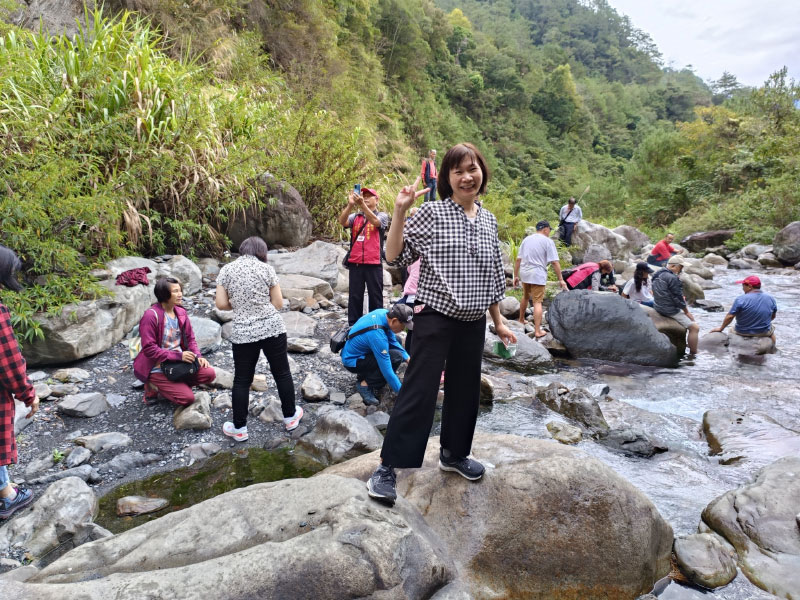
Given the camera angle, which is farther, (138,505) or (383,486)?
(138,505)

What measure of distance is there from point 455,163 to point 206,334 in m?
4.18

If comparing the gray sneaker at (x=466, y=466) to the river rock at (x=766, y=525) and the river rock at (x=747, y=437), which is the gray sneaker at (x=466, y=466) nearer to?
the river rock at (x=766, y=525)

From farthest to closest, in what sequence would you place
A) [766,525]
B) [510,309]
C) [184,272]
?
[510,309], [184,272], [766,525]

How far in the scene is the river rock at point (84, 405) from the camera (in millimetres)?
4227

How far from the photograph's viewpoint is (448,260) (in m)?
2.45

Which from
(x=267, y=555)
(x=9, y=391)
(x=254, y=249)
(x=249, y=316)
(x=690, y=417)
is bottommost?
(x=690, y=417)

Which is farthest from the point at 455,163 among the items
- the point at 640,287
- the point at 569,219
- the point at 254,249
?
the point at 569,219

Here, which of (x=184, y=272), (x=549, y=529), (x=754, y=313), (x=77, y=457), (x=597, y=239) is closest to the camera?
(x=549, y=529)

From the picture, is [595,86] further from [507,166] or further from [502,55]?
[507,166]

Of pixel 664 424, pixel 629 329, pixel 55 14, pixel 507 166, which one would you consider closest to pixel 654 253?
pixel 629 329

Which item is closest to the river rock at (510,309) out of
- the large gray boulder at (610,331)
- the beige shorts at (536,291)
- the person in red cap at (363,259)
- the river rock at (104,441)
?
the beige shorts at (536,291)

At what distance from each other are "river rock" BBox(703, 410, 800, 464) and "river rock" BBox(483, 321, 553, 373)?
222cm

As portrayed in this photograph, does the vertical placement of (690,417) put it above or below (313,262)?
below

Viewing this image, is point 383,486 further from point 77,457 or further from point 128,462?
point 77,457
